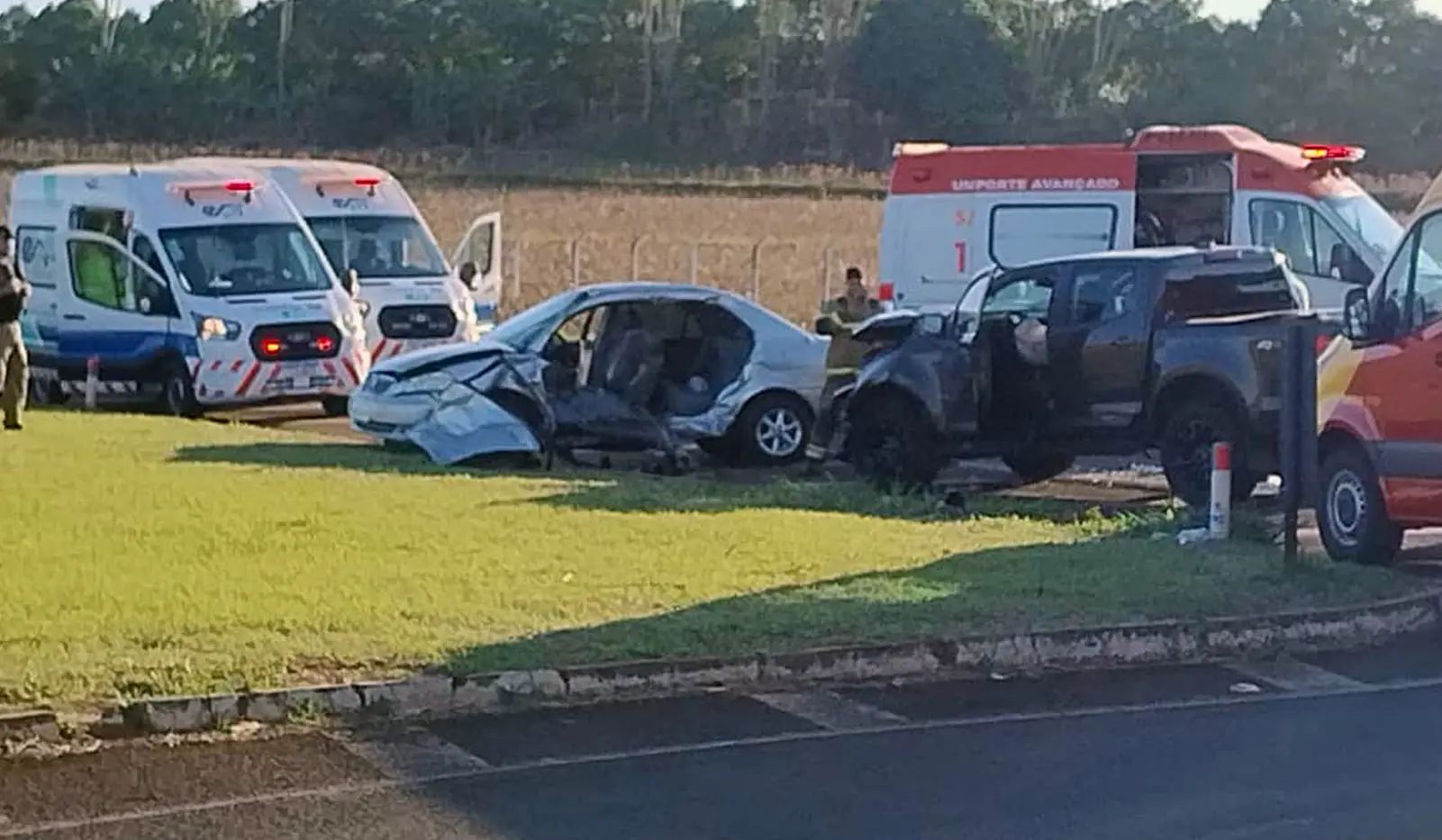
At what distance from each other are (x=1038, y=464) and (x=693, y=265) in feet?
69.6

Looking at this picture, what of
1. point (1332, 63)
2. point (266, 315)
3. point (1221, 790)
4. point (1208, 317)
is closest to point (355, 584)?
point (1221, 790)

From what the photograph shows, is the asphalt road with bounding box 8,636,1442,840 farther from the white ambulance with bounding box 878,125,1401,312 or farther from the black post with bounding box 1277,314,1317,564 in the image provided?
the white ambulance with bounding box 878,125,1401,312

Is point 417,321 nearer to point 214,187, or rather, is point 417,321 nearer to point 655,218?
point 214,187

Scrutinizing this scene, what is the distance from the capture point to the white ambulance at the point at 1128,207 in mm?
24344

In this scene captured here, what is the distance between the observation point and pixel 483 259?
31453mm

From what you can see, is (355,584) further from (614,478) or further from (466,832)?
(614,478)

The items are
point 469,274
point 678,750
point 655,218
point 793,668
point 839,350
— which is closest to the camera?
point 678,750

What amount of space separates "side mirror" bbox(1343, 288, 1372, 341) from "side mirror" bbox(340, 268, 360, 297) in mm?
13638

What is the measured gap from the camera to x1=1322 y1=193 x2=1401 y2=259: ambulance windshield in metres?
24.2

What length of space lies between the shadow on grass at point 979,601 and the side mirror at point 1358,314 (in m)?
1.41

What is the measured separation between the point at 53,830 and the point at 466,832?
54.4 inches

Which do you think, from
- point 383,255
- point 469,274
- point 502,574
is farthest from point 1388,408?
point 469,274

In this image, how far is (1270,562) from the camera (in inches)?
548

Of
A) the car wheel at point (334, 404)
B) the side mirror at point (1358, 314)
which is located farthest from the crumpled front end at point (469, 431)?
the side mirror at point (1358, 314)
